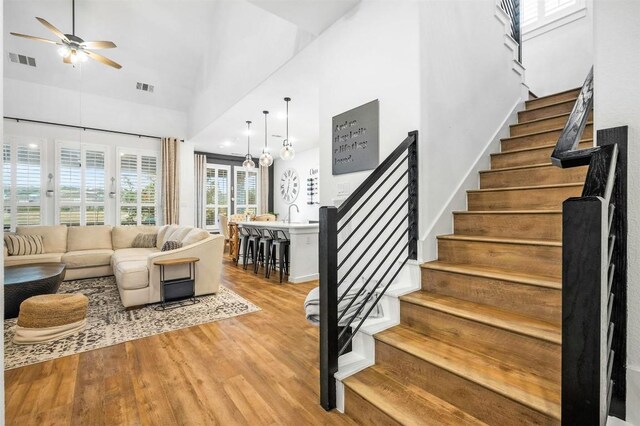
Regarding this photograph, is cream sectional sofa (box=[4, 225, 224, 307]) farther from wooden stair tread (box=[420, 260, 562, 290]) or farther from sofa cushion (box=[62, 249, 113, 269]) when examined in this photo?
wooden stair tread (box=[420, 260, 562, 290])

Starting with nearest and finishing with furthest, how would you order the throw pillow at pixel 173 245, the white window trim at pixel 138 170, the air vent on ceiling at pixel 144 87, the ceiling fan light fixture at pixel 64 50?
the ceiling fan light fixture at pixel 64 50 < the throw pillow at pixel 173 245 < the air vent on ceiling at pixel 144 87 < the white window trim at pixel 138 170

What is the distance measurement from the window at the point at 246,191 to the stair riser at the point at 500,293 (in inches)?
325

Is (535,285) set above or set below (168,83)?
below

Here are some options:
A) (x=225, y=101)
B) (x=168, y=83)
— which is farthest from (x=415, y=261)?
(x=168, y=83)

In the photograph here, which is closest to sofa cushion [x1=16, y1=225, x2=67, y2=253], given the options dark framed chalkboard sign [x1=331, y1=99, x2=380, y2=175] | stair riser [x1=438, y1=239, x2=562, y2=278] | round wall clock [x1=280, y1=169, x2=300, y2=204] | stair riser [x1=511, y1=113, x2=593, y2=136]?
dark framed chalkboard sign [x1=331, y1=99, x2=380, y2=175]

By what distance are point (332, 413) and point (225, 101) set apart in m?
5.39

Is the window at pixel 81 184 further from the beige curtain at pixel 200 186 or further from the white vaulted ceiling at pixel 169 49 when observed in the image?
the beige curtain at pixel 200 186

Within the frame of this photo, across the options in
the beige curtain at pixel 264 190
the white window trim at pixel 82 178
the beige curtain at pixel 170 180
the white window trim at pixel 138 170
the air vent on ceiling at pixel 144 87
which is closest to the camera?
the white window trim at pixel 82 178

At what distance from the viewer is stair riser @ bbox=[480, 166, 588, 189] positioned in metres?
2.24

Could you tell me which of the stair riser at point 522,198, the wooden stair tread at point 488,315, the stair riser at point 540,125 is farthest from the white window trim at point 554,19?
the wooden stair tread at point 488,315

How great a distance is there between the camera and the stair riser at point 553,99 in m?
3.06

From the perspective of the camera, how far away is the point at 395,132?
2.41 metres

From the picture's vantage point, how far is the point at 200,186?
875cm

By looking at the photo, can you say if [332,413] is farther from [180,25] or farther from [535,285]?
[180,25]
